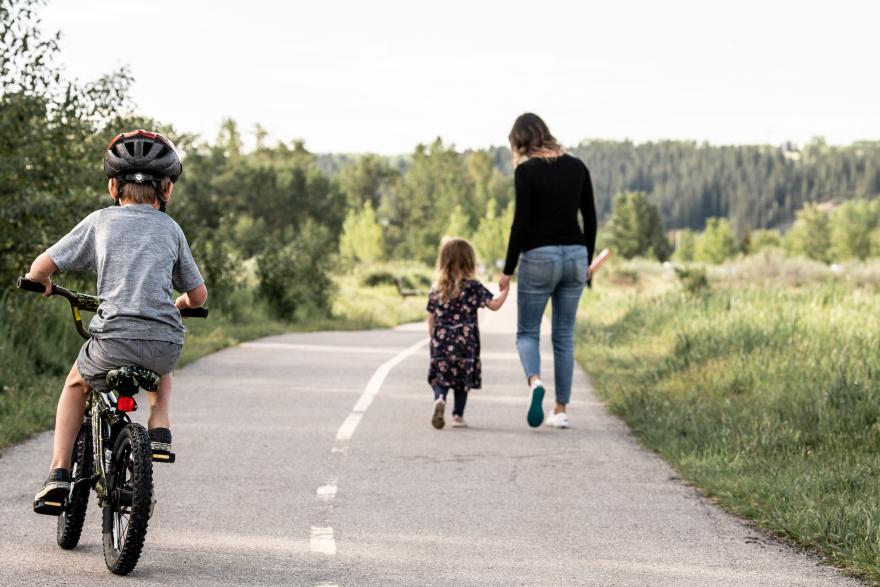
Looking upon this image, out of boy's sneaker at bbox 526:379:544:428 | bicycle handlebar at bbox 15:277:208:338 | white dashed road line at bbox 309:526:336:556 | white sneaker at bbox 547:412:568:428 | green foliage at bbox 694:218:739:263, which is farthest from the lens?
green foliage at bbox 694:218:739:263

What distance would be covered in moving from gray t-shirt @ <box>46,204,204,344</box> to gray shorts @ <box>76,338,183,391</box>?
0.03 meters

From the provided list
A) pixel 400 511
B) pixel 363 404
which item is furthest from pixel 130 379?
pixel 363 404

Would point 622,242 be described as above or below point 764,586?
below

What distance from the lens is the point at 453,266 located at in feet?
33.9

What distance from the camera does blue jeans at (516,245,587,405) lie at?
9914 mm

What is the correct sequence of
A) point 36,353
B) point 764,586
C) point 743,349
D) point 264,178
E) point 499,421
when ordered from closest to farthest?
point 764,586
point 499,421
point 36,353
point 743,349
point 264,178

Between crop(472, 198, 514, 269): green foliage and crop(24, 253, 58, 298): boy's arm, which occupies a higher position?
crop(24, 253, 58, 298): boy's arm

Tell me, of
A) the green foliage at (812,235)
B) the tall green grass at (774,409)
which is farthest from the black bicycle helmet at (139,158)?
the green foliage at (812,235)

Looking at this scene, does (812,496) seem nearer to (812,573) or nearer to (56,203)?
(812,573)

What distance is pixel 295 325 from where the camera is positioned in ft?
93.4

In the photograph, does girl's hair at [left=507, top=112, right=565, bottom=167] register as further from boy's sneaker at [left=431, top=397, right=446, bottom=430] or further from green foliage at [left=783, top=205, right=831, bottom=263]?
green foliage at [left=783, top=205, right=831, bottom=263]

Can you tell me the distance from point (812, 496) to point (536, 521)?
1.54 m

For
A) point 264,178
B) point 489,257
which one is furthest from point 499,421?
point 489,257

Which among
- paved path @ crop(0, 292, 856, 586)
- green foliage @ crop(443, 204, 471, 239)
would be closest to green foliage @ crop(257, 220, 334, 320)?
paved path @ crop(0, 292, 856, 586)
